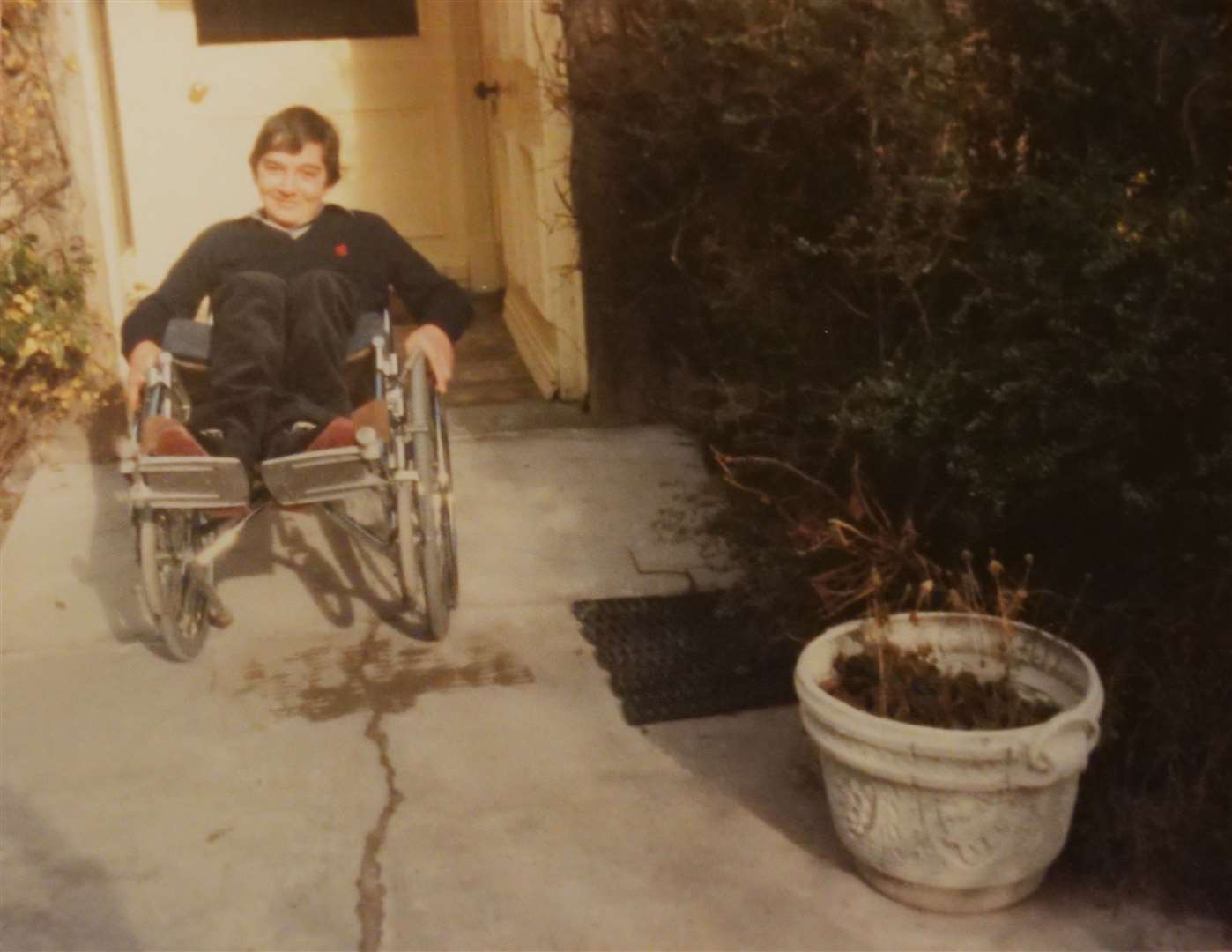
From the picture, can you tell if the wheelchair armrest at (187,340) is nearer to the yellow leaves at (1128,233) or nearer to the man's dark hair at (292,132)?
the man's dark hair at (292,132)

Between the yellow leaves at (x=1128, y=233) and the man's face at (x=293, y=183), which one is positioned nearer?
the yellow leaves at (x=1128, y=233)

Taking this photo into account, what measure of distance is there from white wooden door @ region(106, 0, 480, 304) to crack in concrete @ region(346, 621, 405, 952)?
2.32 meters

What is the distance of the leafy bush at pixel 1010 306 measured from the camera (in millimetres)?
2891

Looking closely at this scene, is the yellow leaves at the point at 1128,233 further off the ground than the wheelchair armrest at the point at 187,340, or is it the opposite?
the yellow leaves at the point at 1128,233

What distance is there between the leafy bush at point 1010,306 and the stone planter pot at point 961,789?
174mm

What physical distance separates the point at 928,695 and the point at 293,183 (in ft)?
7.20

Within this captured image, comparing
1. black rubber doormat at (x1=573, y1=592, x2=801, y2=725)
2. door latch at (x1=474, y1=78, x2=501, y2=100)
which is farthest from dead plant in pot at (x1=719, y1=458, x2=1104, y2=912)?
door latch at (x1=474, y1=78, x2=501, y2=100)

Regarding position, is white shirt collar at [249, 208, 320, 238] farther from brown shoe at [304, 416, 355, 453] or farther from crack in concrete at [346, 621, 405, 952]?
crack in concrete at [346, 621, 405, 952]

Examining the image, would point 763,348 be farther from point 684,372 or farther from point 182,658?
point 182,658

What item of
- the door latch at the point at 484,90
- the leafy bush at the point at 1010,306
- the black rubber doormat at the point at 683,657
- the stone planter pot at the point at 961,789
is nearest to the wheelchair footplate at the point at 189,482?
the black rubber doormat at the point at 683,657

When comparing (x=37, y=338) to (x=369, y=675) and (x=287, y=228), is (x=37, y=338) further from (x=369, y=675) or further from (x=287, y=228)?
(x=369, y=675)

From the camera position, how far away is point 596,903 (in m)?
2.88

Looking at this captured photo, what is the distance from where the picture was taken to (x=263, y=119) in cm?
614

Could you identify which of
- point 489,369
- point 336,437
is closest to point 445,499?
point 336,437
